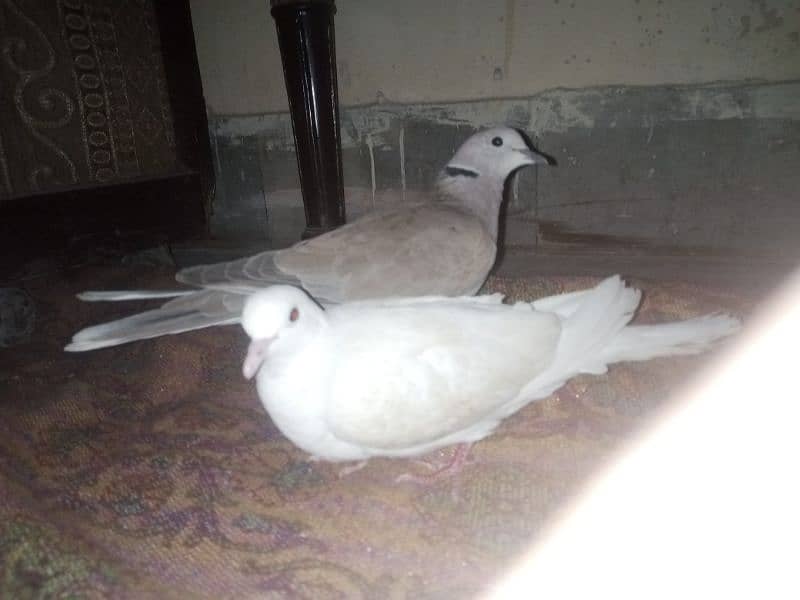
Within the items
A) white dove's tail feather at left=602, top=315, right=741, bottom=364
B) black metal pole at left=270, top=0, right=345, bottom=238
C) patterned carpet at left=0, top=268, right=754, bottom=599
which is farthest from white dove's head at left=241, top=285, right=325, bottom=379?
black metal pole at left=270, top=0, right=345, bottom=238

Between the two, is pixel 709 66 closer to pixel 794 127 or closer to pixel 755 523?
pixel 794 127

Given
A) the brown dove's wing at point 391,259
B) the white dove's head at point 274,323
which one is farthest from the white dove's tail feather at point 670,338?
the white dove's head at point 274,323

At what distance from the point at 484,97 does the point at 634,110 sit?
22.0 inches

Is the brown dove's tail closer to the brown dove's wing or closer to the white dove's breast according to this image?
the brown dove's wing

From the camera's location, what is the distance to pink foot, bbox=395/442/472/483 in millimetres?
1056

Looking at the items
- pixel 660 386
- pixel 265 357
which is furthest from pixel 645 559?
pixel 265 357

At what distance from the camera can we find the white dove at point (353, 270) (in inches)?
49.9

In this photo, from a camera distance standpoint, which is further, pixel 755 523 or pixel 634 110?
pixel 634 110

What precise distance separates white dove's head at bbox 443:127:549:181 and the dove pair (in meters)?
0.52

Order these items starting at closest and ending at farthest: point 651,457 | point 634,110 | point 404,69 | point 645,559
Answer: point 645,559 < point 651,457 < point 634,110 < point 404,69

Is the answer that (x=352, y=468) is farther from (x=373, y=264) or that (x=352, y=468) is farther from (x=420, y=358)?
(x=373, y=264)

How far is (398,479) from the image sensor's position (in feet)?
3.47

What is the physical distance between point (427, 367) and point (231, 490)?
0.45 m

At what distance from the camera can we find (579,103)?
79.7 inches
